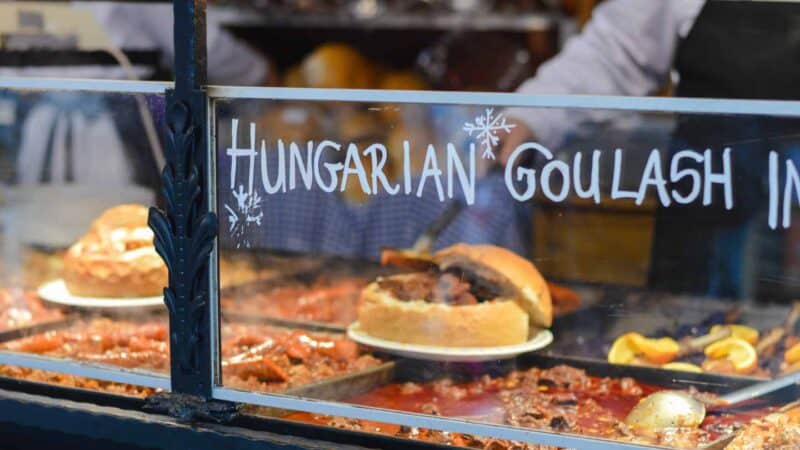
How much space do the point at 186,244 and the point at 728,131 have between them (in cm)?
104

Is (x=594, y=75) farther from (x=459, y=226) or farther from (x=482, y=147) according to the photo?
(x=482, y=147)

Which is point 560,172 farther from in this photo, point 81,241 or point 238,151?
point 81,241

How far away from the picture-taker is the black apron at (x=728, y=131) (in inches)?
70.4

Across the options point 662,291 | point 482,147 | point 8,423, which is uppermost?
point 482,147

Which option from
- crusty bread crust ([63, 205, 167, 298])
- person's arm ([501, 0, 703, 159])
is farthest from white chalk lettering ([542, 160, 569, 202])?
person's arm ([501, 0, 703, 159])

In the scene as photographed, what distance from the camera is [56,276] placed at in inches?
119

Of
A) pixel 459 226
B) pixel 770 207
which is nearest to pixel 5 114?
pixel 459 226

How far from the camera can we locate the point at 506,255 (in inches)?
91.7

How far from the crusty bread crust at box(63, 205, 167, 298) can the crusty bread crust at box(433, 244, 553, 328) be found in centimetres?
79

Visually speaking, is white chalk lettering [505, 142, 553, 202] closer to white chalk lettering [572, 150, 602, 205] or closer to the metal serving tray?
white chalk lettering [572, 150, 602, 205]

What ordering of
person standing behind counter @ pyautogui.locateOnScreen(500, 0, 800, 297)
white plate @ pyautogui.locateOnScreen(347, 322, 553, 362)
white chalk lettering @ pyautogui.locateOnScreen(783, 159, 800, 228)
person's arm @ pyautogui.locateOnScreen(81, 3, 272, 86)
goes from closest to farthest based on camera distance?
white chalk lettering @ pyautogui.locateOnScreen(783, 159, 800, 228)
white plate @ pyautogui.locateOnScreen(347, 322, 553, 362)
person standing behind counter @ pyautogui.locateOnScreen(500, 0, 800, 297)
person's arm @ pyautogui.locateOnScreen(81, 3, 272, 86)

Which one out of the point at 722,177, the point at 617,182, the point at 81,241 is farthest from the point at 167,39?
the point at 722,177

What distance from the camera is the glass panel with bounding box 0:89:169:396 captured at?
2367mm

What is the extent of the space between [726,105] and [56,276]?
2.04 m
